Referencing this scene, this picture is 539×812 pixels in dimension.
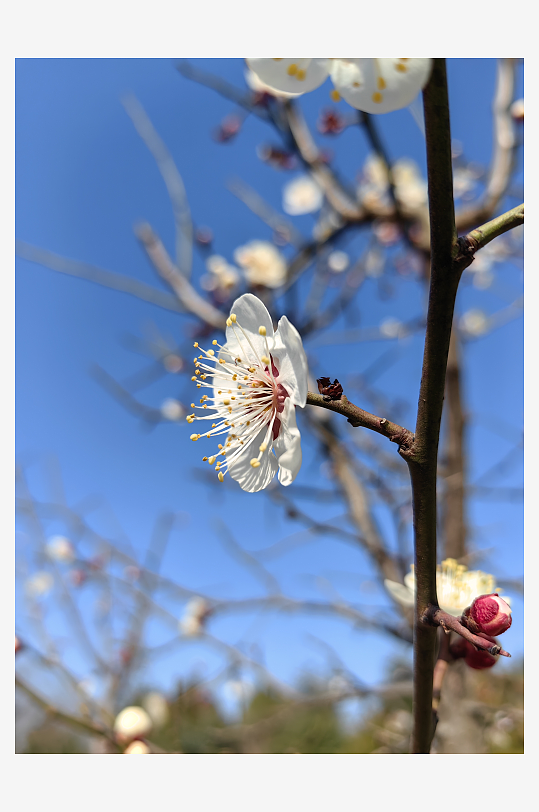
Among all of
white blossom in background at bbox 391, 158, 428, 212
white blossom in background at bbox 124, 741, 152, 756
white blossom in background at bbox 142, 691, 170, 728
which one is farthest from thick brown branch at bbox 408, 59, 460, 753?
white blossom in background at bbox 142, 691, 170, 728

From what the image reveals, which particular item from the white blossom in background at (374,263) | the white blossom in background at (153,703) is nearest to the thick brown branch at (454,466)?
the white blossom in background at (374,263)

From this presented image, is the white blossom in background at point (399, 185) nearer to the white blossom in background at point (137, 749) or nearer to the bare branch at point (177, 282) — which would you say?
the bare branch at point (177, 282)

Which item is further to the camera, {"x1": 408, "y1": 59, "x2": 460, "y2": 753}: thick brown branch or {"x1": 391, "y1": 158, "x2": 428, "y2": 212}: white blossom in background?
{"x1": 391, "y1": 158, "x2": 428, "y2": 212}: white blossom in background

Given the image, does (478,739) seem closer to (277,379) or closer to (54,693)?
(54,693)

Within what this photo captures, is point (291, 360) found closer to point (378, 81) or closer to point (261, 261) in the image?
point (378, 81)

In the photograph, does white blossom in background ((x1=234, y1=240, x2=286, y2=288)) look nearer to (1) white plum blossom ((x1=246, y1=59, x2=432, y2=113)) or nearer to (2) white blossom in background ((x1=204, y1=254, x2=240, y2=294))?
(2) white blossom in background ((x1=204, y1=254, x2=240, y2=294))
